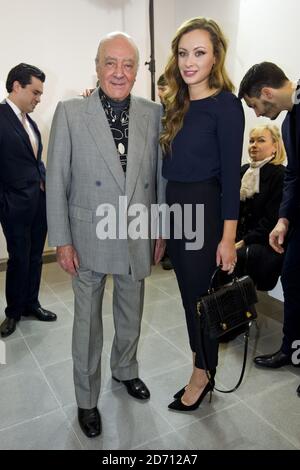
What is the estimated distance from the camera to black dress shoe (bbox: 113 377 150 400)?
73.3 inches

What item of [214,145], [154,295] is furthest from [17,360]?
[214,145]

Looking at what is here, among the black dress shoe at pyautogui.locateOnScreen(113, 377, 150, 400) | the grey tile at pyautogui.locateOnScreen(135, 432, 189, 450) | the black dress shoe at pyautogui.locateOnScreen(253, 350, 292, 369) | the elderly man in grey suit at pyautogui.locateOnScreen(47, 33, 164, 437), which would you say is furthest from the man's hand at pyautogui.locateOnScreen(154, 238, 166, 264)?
the black dress shoe at pyautogui.locateOnScreen(253, 350, 292, 369)

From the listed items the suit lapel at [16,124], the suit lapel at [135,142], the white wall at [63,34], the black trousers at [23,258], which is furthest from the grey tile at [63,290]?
the suit lapel at [135,142]

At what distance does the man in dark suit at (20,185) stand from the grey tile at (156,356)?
0.86 metres

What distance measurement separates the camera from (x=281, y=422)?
1.71 meters

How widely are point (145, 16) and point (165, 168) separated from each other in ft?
9.32

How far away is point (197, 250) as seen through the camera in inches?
60.7

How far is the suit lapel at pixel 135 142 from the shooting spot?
4.88 ft

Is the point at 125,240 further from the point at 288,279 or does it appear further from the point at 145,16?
the point at 145,16

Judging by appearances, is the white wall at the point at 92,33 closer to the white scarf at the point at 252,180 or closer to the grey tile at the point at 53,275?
the grey tile at the point at 53,275

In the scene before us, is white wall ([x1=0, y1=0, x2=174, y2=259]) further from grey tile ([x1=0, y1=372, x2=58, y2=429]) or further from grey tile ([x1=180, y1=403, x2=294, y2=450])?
grey tile ([x1=180, y1=403, x2=294, y2=450])

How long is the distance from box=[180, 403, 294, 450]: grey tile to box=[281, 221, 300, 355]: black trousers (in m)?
0.50

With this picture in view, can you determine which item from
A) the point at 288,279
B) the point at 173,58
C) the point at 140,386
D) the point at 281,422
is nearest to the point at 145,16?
the point at 173,58

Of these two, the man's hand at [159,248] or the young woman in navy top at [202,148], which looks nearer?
the young woman in navy top at [202,148]
